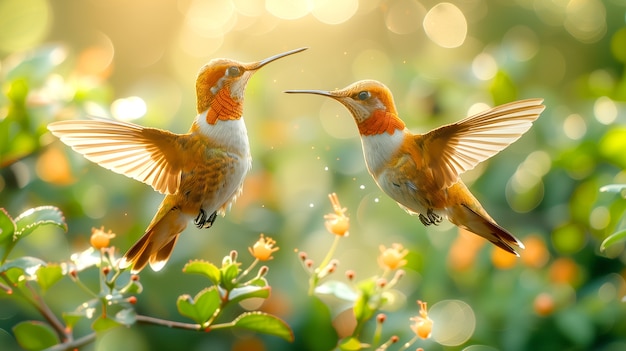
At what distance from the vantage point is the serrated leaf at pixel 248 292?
645 mm

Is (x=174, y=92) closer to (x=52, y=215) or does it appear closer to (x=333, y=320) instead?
→ (x=333, y=320)

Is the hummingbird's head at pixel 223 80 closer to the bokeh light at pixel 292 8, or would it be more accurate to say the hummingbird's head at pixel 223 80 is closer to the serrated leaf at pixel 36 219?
the serrated leaf at pixel 36 219

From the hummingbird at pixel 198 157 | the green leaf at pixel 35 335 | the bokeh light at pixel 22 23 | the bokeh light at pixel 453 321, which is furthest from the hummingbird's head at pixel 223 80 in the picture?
the bokeh light at pixel 22 23

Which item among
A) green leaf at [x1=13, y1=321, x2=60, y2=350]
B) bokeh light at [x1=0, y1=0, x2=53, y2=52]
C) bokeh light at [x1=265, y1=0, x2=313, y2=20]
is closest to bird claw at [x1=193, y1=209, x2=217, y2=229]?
green leaf at [x1=13, y1=321, x2=60, y2=350]

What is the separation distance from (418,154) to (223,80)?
0.14 metres

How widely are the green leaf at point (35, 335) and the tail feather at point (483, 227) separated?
45 centimetres

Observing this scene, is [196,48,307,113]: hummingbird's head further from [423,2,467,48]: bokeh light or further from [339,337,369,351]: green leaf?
[423,2,467,48]: bokeh light

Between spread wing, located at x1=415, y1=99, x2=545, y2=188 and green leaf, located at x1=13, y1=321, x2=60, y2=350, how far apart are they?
0.46m

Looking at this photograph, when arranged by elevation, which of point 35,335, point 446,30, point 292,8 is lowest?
point 35,335

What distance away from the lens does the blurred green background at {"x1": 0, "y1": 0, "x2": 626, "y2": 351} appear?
121 centimetres

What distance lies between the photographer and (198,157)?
20.5 inches

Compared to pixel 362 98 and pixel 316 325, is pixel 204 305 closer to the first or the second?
pixel 362 98

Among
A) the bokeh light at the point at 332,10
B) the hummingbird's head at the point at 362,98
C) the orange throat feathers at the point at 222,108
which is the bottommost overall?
the orange throat feathers at the point at 222,108

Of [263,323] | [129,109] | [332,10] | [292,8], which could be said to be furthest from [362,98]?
[332,10]
